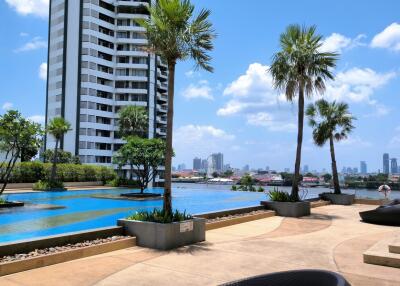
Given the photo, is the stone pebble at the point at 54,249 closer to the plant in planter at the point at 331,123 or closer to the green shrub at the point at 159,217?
the green shrub at the point at 159,217

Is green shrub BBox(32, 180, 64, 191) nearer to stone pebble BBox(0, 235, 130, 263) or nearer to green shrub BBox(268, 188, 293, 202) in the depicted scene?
green shrub BBox(268, 188, 293, 202)

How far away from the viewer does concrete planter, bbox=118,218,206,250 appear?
9.32 metres

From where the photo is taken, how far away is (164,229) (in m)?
9.31

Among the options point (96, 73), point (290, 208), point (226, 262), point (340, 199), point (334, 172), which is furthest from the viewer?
point (96, 73)

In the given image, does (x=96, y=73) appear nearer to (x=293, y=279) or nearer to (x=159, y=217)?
(x=159, y=217)

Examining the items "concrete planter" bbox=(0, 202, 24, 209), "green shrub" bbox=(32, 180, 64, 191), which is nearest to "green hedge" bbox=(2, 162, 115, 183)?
"green shrub" bbox=(32, 180, 64, 191)

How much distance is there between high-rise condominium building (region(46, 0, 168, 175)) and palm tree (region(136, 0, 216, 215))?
67271 millimetres

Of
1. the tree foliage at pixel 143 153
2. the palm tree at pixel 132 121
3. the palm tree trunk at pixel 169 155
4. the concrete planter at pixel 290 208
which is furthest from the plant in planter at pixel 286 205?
the palm tree at pixel 132 121

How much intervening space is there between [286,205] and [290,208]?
201mm

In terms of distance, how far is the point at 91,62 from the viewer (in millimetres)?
77438

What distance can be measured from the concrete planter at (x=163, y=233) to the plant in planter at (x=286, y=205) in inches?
279

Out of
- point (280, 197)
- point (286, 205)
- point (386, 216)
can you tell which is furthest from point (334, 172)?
point (386, 216)

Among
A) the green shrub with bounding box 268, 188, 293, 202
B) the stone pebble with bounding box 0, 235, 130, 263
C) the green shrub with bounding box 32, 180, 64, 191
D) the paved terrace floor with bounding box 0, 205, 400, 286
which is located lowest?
the paved terrace floor with bounding box 0, 205, 400, 286

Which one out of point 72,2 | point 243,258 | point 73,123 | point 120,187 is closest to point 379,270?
point 243,258
